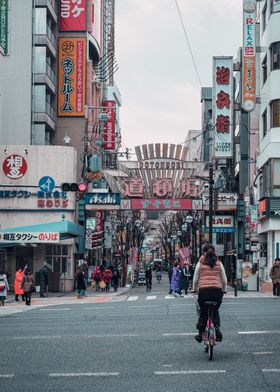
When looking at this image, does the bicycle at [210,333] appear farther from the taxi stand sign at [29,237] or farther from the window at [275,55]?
the window at [275,55]

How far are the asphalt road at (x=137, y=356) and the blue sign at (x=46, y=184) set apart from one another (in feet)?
98.6

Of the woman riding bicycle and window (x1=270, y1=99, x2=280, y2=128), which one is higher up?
window (x1=270, y1=99, x2=280, y2=128)

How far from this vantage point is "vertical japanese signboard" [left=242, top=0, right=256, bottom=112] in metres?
49.2

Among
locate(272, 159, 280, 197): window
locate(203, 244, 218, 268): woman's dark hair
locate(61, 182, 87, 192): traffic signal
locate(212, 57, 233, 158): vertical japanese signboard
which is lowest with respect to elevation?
locate(203, 244, 218, 268): woman's dark hair

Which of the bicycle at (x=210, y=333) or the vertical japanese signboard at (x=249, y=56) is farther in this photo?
the vertical japanese signboard at (x=249, y=56)

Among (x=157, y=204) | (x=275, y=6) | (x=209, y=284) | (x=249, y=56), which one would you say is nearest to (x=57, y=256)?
(x=157, y=204)

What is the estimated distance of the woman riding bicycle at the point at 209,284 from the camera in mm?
13508

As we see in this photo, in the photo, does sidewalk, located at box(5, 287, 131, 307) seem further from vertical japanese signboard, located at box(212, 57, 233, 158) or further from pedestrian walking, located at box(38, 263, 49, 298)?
vertical japanese signboard, located at box(212, 57, 233, 158)

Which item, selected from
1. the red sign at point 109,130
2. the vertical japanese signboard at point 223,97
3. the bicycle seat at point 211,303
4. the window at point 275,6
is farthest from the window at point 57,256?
the bicycle seat at point 211,303

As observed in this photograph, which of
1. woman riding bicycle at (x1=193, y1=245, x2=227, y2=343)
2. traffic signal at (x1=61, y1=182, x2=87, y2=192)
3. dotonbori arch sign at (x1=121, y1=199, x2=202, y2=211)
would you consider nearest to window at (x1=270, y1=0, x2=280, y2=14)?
dotonbori arch sign at (x1=121, y1=199, x2=202, y2=211)

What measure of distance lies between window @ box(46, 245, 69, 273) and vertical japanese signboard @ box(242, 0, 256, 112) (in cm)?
1525

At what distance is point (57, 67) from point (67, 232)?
23207 mm

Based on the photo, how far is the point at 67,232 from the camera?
46.8 metres

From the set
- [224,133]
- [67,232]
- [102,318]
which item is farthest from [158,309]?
[224,133]
